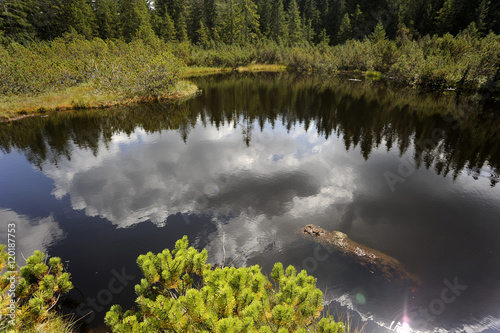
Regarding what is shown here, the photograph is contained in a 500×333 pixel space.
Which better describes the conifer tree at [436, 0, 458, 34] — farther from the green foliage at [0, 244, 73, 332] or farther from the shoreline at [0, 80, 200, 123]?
the green foliage at [0, 244, 73, 332]

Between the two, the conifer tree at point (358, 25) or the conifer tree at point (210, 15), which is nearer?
the conifer tree at point (358, 25)

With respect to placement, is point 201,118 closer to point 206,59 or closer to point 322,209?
point 322,209

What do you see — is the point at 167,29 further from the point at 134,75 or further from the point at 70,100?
the point at 70,100

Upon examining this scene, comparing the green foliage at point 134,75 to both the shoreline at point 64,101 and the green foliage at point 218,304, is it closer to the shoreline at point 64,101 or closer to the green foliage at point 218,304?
the shoreline at point 64,101

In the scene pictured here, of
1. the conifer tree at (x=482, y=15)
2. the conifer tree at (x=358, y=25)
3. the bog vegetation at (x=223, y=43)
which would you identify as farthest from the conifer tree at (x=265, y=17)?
the conifer tree at (x=482, y=15)

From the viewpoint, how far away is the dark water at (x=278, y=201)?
29.0ft

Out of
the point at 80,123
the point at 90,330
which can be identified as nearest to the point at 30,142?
the point at 80,123

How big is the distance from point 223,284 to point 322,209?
1021cm

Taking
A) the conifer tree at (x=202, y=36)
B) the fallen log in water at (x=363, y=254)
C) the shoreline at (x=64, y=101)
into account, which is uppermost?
the conifer tree at (x=202, y=36)

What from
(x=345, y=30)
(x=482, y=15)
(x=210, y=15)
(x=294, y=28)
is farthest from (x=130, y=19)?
(x=482, y=15)

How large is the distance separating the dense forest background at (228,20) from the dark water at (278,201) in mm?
70184

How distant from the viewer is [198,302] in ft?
13.4

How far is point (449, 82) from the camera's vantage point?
177 ft

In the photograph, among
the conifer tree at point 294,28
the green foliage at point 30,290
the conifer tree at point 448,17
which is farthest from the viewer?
the conifer tree at point 294,28
